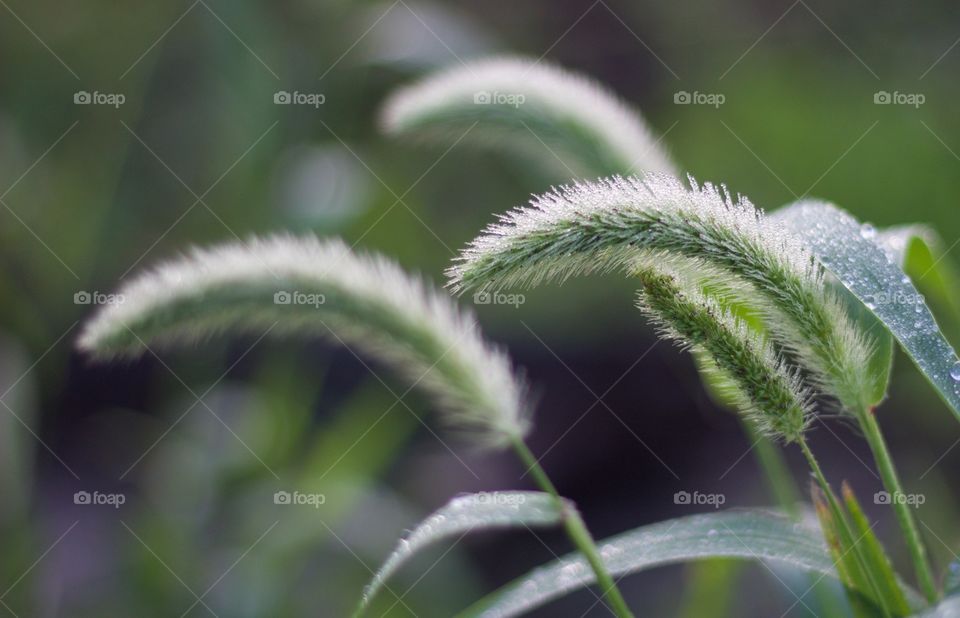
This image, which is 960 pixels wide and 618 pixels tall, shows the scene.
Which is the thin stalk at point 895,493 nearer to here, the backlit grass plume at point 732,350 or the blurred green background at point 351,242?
the backlit grass plume at point 732,350

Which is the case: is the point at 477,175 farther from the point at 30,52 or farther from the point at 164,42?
the point at 30,52

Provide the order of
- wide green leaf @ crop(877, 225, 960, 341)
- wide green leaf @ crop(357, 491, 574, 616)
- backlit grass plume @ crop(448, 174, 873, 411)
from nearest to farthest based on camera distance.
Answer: backlit grass plume @ crop(448, 174, 873, 411)
wide green leaf @ crop(357, 491, 574, 616)
wide green leaf @ crop(877, 225, 960, 341)

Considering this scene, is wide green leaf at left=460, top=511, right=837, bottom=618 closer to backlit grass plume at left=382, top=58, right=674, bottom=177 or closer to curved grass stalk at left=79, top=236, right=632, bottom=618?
curved grass stalk at left=79, top=236, right=632, bottom=618

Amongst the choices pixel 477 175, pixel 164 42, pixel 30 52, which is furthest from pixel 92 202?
pixel 477 175

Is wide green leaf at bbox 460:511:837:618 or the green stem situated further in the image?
wide green leaf at bbox 460:511:837:618

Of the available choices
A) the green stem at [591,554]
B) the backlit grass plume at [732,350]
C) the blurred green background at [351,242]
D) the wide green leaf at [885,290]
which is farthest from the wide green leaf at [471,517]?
the blurred green background at [351,242]

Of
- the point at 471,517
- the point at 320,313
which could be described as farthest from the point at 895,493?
the point at 320,313

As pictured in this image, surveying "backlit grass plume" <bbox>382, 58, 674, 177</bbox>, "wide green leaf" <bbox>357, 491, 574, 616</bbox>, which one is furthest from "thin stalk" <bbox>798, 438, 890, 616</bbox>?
"backlit grass plume" <bbox>382, 58, 674, 177</bbox>

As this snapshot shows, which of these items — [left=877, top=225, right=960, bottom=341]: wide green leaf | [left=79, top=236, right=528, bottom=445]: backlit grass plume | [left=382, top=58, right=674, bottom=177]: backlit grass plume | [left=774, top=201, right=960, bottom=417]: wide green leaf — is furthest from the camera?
[left=382, top=58, right=674, bottom=177]: backlit grass plume
